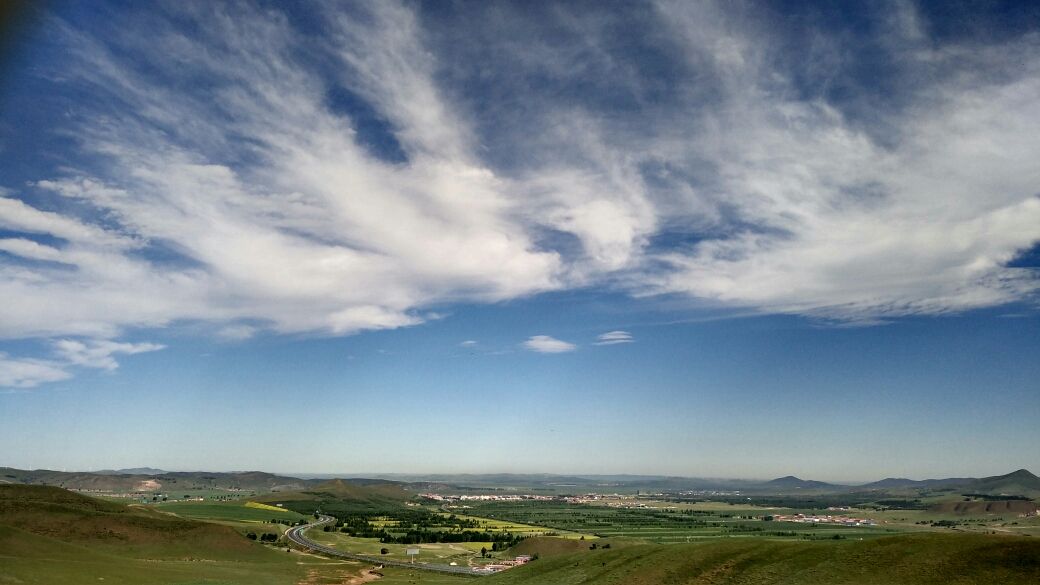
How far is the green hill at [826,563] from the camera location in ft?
165

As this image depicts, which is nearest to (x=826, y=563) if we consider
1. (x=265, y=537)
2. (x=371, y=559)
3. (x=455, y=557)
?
(x=455, y=557)

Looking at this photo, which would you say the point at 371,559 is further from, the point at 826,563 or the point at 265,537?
the point at 826,563

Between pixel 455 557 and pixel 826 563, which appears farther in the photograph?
pixel 455 557

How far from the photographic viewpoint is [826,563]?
59906 mm

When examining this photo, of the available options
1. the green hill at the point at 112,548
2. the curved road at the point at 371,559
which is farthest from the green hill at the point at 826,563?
the green hill at the point at 112,548

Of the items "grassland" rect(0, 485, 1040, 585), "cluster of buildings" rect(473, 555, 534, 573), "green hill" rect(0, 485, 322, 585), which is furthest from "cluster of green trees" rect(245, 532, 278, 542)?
"cluster of buildings" rect(473, 555, 534, 573)

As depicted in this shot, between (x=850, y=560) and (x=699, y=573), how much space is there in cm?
1509

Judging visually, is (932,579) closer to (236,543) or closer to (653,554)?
(653,554)

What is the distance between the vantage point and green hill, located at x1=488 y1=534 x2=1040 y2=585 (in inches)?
1984

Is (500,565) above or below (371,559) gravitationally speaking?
above

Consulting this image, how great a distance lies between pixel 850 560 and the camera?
5912 cm

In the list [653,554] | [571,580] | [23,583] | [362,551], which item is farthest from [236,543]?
[653,554]

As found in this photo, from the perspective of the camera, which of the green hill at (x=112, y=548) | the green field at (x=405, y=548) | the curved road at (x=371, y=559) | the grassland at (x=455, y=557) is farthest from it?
the green field at (x=405, y=548)

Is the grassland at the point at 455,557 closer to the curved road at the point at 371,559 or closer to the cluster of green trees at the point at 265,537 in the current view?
the curved road at the point at 371,559
